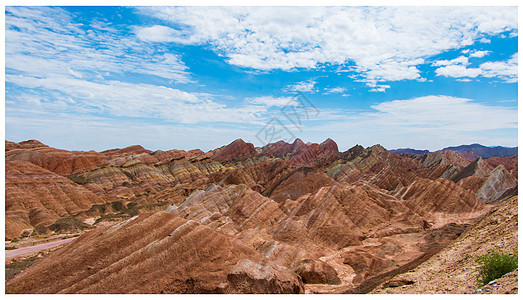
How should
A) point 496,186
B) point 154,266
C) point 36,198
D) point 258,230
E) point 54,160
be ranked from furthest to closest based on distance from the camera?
point 54,160, point 496,186, point 36,198, point 258,230, point 154,266

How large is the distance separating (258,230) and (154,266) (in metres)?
16.8

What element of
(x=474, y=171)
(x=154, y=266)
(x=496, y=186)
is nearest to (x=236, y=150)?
(x=474, y=171)

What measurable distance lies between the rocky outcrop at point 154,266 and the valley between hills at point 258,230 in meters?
0.07

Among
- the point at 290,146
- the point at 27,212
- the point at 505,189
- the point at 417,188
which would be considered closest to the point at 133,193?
the point at 27,212

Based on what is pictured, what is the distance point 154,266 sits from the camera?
19.1m

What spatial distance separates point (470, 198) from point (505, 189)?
21770mm

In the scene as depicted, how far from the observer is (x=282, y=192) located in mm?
70812

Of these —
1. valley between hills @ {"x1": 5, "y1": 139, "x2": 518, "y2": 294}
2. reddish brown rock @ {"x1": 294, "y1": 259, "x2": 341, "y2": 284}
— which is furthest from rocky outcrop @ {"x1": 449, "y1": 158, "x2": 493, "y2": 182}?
reddish brown rock @ {"x1": 294, "y1": 259, "x2": 341, "y2": 284}

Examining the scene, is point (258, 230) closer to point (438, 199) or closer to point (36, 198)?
point (438, 199)

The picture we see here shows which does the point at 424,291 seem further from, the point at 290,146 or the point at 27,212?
the point at 290,146

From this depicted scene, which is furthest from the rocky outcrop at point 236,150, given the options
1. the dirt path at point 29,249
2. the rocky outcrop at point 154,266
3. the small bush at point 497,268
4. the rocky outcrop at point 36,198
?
the small bush at point 497,268

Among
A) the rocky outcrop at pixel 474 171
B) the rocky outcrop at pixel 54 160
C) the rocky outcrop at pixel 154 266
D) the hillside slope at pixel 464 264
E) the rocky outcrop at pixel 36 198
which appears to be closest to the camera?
A: the hillside slope at pixel 464 264

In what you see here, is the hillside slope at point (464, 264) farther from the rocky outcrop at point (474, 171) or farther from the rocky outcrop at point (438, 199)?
the rocky outcrop at point (474, 171)

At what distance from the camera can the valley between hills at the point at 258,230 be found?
1894 cm
